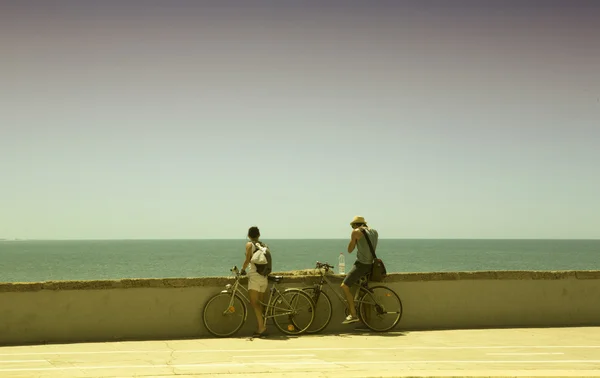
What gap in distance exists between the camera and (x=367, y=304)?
12.0 meters

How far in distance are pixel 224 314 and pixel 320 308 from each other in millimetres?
1592

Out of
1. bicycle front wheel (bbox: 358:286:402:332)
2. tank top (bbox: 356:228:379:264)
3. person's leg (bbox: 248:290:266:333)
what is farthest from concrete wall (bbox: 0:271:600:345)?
tank top (bbox: 356:228:379:264)

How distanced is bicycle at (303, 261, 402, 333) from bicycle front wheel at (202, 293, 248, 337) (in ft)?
3.73

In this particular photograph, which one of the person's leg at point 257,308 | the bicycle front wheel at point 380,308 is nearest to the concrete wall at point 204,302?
the bicycle front wheel at point 380,308

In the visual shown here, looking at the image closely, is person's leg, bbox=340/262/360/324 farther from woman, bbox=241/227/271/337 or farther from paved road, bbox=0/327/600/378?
woman, bbox=241/227/271/337

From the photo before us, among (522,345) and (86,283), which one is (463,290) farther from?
(86,283)

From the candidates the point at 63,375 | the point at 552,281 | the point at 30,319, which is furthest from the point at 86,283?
the point at 552,281

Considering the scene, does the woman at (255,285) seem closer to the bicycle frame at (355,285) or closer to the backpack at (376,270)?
the bicycle frame at (355,285)

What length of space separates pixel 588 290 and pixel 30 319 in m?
9.40

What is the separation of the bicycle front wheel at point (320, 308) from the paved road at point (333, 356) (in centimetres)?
34

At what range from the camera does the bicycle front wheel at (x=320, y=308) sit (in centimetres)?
1181

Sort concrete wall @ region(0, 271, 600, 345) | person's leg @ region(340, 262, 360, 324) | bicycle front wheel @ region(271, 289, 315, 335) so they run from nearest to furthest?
concrete wall @ region(0, 271, 600, 345)
bicycle front wheel @ region(271, 289, 315, 335)
person's leg @ region(340, 262, 360, 324)

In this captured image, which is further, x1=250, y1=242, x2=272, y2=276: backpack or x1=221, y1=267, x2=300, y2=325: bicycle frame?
x1=221, y1=267, x2=300, y2=325: bicycle frame

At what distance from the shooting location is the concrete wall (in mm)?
11016
